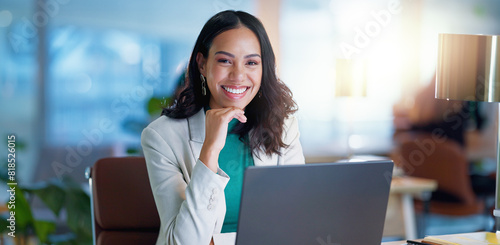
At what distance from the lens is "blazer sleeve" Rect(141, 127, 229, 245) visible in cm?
130

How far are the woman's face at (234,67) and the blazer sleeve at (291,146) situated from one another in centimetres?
23

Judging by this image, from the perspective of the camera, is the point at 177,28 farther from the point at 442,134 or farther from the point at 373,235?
the point at 373,235

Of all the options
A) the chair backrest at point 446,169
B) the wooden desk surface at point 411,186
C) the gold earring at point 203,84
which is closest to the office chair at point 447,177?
the chair backrest at point 446,169

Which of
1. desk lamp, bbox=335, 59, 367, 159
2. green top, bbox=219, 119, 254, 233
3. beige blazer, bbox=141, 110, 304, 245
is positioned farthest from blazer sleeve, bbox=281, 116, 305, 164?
desk lamp, bbox=335, 59, 367, 159

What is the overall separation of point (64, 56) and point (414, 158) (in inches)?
103

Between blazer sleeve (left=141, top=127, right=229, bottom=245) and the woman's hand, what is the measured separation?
0.08ft

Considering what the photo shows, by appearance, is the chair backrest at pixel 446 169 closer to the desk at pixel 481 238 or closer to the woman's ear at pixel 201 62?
the desk at pixel 481 238

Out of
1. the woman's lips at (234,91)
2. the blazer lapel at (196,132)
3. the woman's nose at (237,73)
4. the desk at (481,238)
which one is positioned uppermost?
the woman's nose at (237,73)

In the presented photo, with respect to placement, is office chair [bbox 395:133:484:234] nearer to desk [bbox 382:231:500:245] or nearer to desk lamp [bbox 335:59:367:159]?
desk lamp [bbox 335:59:367:159]

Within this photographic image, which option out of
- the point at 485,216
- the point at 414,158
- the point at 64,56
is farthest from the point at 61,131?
the point at 485,216

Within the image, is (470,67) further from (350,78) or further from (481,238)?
(350,78)

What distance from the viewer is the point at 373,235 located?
3.52 ft

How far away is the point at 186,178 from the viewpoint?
4.99ft

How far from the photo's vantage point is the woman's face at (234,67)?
1.52 meters
